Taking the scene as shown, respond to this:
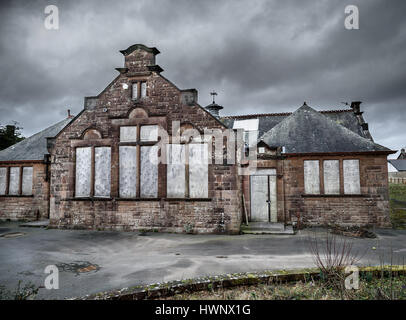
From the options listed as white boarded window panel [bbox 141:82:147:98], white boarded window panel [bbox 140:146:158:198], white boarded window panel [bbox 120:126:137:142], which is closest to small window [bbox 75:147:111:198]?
white boarded window panel [bbox 120:126:137:142]

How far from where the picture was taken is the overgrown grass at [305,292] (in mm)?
4844

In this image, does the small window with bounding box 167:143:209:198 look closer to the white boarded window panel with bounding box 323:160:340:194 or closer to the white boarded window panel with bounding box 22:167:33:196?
the white boarded window panel with bounding box 323:160:340:194

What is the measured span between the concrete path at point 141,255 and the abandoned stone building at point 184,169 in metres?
1.07

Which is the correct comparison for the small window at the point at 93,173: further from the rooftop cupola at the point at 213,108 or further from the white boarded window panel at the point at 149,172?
the rooftop cupola at the point at 213,108

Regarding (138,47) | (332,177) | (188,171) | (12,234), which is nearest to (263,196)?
(332,177)

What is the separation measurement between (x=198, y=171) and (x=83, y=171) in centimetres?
527

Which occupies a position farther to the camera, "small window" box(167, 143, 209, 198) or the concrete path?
"small window" box(167, 143, 209, 198)

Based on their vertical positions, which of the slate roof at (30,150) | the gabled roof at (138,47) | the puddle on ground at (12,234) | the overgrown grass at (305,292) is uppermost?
the gabled roof at (138,47)

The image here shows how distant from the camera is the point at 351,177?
13.2 meters

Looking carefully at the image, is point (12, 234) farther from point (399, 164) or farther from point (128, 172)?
point (399, 164)

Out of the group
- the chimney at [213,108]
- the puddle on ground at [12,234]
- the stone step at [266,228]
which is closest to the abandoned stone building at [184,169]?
the stone step at [266,228]

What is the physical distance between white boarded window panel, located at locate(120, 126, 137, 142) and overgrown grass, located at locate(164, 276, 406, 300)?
8.45 meters

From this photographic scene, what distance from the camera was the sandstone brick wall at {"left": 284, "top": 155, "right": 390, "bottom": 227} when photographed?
41.8 feet
